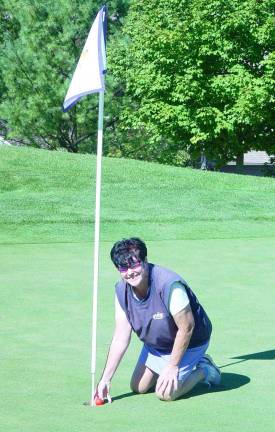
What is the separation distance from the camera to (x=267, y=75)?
141 feet

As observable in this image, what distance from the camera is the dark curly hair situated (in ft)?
21.7

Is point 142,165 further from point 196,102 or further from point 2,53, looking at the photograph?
point 2,53

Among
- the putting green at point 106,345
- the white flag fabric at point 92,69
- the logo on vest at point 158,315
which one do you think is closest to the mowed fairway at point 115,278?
the putting green at point 106,345

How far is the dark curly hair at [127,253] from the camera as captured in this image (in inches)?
261

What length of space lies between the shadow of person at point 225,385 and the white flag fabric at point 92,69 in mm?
2139

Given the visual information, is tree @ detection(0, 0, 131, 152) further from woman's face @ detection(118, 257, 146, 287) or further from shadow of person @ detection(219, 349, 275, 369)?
woman's face @ detection(118, 257, 146, 287)

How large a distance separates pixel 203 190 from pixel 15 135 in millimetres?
28158

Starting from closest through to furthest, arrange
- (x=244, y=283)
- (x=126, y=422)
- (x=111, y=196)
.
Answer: (x=126, y=422) < (x=244, y=283) < (x=111, y=196)

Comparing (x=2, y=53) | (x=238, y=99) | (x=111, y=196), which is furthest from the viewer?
(x=2, y=53)

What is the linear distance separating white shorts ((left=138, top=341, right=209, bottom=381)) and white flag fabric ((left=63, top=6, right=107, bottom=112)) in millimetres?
1789

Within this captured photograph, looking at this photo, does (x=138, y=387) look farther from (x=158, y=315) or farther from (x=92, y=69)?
(x=92, y=69)

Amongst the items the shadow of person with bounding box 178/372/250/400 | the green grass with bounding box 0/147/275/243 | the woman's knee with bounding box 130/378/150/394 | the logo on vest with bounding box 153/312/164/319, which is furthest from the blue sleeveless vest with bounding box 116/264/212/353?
the green grass with bounding box 0/147/275/243

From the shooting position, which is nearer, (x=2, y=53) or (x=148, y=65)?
(x=148, y=65)

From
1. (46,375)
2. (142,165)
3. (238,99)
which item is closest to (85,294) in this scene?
(46,375)
